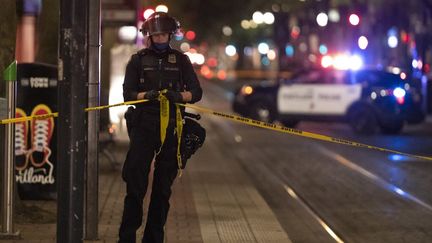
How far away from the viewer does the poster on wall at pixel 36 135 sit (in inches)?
387

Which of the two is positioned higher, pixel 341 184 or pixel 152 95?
pixel 152 95

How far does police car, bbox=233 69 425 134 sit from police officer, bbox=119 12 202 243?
578 inches

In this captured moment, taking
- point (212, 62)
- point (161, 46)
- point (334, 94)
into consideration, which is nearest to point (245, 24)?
point (212, 62)

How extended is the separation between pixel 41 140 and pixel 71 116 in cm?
→ 405

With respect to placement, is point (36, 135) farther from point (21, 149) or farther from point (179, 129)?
point (179, 129)

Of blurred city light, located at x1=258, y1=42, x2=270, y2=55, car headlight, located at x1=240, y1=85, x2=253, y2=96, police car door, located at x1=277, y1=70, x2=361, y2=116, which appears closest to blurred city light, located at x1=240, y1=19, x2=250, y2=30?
blurred city light, located at x1=258, y1=42, x2=270, y2=55

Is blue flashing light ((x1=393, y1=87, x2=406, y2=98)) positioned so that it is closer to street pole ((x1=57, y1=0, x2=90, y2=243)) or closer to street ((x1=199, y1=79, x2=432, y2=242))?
street ((x1=199, y1=79, x2=432, y2=242))

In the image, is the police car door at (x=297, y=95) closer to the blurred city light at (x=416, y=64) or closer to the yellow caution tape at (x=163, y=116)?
the blurred city light at (x=416, y=64)

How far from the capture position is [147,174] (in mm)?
6770

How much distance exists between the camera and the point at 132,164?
6.67m

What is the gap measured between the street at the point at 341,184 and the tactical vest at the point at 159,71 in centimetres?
248

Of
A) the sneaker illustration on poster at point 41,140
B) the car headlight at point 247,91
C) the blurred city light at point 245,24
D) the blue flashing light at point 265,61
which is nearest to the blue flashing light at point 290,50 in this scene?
the blurred city light at point 245,24

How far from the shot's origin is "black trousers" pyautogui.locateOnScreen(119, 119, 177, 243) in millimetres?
6688

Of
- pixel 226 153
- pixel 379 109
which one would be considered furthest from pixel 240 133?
pixel 226 153
